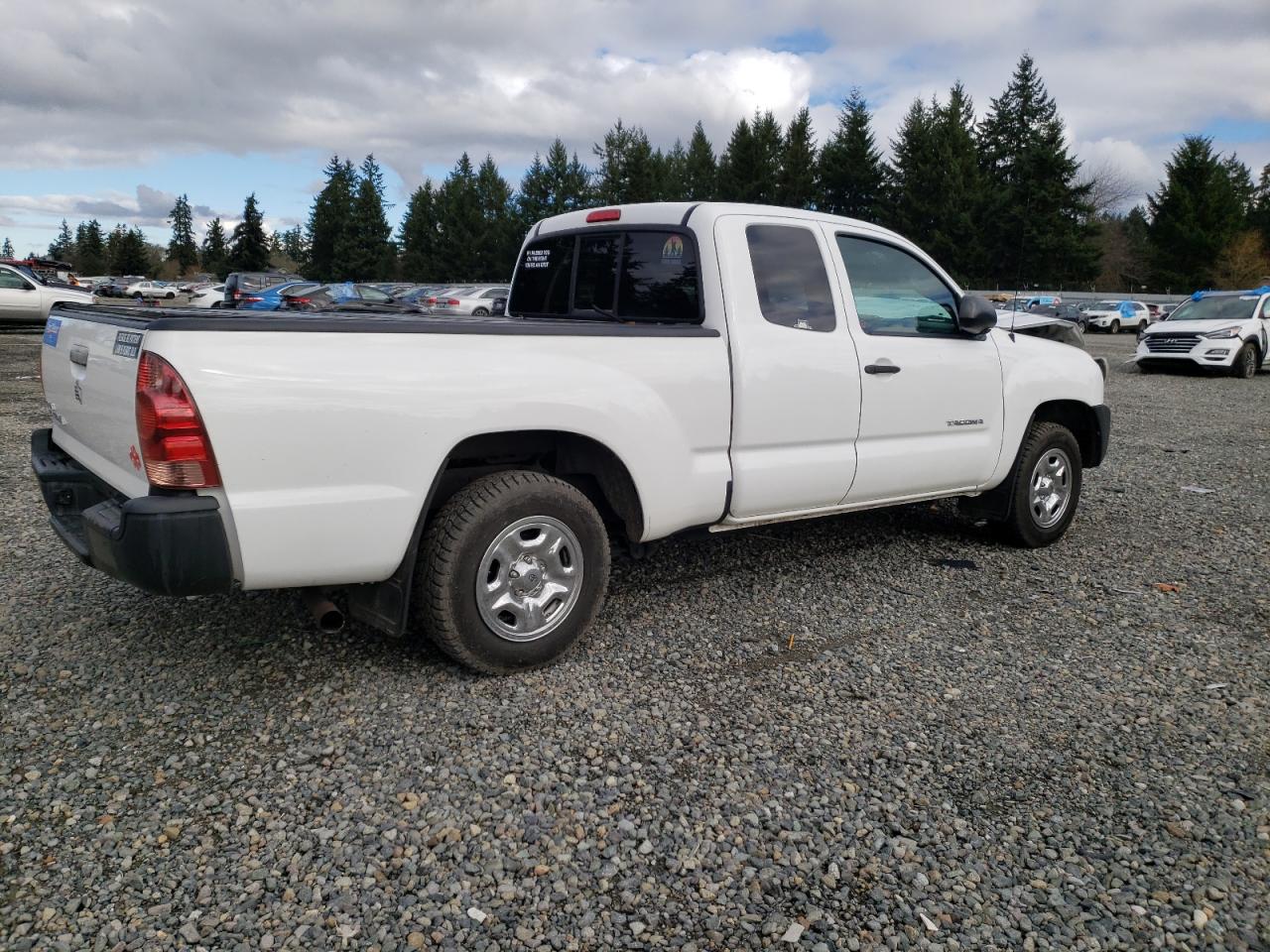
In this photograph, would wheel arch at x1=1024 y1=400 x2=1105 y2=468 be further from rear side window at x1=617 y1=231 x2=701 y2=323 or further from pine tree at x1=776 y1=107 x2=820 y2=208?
pine tree at x1=776 y1=107 x2=820 y2=208

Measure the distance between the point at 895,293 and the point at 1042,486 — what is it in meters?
1.71

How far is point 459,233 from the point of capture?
258ft

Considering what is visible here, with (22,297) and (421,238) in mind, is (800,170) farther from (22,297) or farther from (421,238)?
(22,297)

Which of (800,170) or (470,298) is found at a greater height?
(800,170)

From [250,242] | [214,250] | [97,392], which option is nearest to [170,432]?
[97,392]

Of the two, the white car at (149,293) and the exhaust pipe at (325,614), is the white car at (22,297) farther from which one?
the white car at (149,293)

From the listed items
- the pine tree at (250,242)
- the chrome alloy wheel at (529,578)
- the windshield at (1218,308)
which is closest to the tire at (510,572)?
the chrome alloy wheel at (529,578)

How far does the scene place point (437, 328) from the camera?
3.40 meters

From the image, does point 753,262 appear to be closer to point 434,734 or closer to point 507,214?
point 434,734

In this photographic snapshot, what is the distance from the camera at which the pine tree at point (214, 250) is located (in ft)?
350

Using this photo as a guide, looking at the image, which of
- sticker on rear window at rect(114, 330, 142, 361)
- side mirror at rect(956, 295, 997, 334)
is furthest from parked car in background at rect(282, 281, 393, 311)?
sticker on rear window at rect(114, 330, 142, 361)

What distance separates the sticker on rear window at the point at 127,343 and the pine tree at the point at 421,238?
265 ft

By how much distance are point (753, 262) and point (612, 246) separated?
82cm

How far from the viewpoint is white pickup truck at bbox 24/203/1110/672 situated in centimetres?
303
